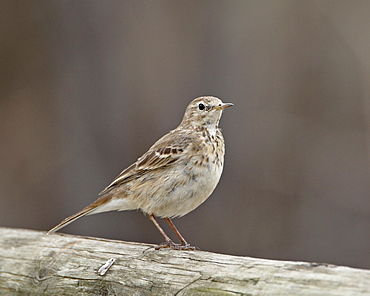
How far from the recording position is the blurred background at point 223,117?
7.18m

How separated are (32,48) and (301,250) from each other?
4418mm

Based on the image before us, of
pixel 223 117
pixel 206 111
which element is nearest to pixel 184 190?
pixel 206 111

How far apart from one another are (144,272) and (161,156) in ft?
5.52

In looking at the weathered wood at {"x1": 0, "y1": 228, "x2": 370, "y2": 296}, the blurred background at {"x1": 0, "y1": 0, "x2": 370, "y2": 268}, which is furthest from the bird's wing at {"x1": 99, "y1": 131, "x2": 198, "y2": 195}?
the blurred background at {"x1": 0, "y1": 0, "x2": 370, "y2": 268}

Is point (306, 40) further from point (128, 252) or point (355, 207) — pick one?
point (128, 252)

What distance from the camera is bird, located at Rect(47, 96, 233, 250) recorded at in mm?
4566

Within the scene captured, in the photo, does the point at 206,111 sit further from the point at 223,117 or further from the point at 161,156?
the point at 223,117

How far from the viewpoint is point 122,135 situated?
760cm

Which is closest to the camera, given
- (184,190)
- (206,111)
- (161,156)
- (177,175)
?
(184,190)

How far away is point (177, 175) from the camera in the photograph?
464 centimetres

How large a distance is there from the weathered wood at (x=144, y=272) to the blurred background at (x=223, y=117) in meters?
3.29

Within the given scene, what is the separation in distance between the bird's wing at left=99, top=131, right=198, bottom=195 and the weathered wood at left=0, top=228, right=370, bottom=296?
970 mm

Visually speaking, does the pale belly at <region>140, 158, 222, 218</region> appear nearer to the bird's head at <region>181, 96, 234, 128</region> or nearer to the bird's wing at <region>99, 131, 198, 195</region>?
the bird's wing at <region>99, 131, 198, 195</region>

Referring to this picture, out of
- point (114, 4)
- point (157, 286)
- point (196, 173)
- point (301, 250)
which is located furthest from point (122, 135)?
point (157, 286)
